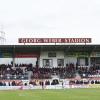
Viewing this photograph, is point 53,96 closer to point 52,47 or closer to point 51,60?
point 52,47

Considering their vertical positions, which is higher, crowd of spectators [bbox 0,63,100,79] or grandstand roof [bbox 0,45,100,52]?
grandstand roof [bbox 0,45,100,52]

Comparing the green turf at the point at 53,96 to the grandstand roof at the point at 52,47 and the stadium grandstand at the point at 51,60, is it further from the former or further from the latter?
the grandstand roof at the point at 52,47

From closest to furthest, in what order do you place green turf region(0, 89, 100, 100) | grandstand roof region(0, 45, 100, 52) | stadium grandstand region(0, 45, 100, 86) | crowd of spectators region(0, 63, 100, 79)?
green turf region(0, 89, 100, 100)
crowd of spectators region(0, 63, 100, 79)
stadium grandstand region(0, 45, 100, 86)
grandstand roof region(0, 45, 100, 52)

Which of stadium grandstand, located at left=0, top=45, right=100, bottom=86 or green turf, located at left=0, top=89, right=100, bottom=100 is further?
stadium grandstand, located at left=0, top=45, right=100, bottom=86

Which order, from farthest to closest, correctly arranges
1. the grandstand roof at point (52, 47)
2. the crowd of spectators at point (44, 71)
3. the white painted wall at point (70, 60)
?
the white painted wall at point (70, 60) < the grandstand roof at point (52, 47) < the crowd of spectators at point (44, 71)

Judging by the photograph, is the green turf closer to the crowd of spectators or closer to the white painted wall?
the crowd of spectators

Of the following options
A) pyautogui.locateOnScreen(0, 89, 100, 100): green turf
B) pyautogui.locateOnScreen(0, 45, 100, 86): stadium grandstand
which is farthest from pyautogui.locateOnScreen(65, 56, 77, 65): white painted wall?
pyautogui.locateOnScreen(0, 89, 100, 100): green turf

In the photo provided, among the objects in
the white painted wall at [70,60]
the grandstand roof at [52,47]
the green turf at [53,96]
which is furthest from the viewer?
the white painted wall at [70,60]

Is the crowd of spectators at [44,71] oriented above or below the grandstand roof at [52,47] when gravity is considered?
below

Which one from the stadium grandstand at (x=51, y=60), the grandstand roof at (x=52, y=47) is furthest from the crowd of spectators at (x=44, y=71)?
the grandstand roof at (x=52, y=47)

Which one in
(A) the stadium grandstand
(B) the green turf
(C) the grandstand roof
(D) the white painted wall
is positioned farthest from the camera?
(D) the white painted wall

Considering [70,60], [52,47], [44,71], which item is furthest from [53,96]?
[70,60]

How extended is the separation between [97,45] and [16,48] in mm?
13199

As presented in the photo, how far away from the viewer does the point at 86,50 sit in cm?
7525
